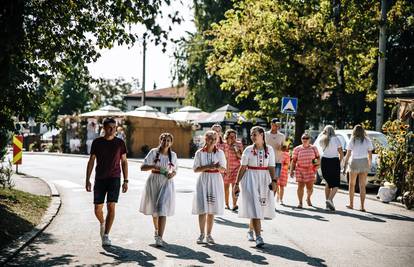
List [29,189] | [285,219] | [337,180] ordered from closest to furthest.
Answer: [285,219]
[337,180]
[29,189]

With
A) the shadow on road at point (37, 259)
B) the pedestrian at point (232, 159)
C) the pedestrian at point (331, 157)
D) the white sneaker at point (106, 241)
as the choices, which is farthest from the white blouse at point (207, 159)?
the pedestrian at point (331, 157)

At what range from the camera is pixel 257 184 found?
8.36m

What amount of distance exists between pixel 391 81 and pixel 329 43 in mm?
9669

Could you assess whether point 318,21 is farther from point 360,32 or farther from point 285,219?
point 285,219

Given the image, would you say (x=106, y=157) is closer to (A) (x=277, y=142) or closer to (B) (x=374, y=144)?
(A) (x=277, y=142)

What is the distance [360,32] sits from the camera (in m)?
24.4

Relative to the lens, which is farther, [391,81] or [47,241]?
[391,81]

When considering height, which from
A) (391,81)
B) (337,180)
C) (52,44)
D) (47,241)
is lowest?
(47,241)

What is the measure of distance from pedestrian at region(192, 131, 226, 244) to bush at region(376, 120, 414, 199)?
681 centimetres

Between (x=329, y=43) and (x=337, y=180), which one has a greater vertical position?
(x=329, y=43)

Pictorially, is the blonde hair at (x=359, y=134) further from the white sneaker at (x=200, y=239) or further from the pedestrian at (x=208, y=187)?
the white sneaker at (x=200, y=239)

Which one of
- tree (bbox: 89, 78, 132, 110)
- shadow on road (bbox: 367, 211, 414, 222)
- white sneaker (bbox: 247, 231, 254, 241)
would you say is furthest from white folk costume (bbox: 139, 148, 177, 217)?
tree (bbox: 89, 78, 132, 110)

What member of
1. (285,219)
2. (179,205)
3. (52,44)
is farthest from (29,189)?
(285,219)

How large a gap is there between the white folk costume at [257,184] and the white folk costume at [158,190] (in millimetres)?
1064
